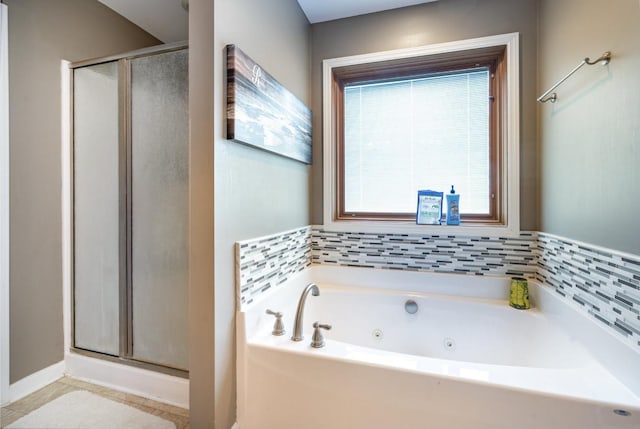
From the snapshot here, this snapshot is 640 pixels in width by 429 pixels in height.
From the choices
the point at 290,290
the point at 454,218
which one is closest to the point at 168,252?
the point at 290,290

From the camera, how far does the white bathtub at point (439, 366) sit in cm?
93

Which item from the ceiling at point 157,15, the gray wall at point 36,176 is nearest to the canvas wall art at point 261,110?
the ceiling at point 157,15

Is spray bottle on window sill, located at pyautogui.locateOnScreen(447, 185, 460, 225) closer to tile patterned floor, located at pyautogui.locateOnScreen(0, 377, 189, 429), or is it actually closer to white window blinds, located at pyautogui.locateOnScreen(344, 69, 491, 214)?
white window blinds, located at pyautogui.locateOnScreen(344, 69, 491, 214)

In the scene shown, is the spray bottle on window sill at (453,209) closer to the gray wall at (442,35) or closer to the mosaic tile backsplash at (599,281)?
the gray wall at (442,35)

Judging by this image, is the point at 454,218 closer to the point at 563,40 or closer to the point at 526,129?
the point at 526,129

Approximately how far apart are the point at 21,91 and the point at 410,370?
244cm

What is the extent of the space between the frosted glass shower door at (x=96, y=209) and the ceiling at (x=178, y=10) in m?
0.67

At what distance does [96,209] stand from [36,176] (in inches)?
14.0

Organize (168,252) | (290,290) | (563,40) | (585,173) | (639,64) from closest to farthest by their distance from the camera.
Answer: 1. (639,64)
2. (585,173)
3. (563,40)
4. (168,252)
5. (290,290)

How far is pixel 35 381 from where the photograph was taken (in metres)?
1.64

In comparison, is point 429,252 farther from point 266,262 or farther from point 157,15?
point 157,15

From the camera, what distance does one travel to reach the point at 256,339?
4.26ft

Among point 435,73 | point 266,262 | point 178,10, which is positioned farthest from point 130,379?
point 435,73

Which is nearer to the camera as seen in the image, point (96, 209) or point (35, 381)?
point (35, 381)
